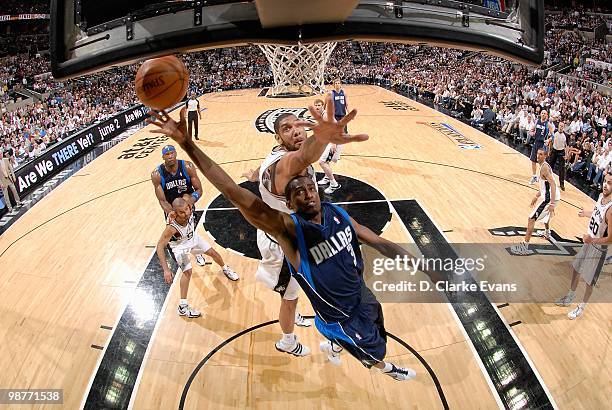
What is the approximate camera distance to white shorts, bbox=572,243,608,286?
4.48 m

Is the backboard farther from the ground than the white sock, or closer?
farther from the ground

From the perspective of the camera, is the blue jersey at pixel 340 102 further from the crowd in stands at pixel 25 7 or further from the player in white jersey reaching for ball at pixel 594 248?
the crowd in stands at pixel 25 7

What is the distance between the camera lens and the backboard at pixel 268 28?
3.39 m

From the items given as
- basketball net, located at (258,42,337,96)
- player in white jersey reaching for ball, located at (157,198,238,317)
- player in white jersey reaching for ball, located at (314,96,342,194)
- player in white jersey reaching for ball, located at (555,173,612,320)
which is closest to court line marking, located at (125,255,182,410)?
player in white jersey reaching for ball, located at (157,198,238,317)

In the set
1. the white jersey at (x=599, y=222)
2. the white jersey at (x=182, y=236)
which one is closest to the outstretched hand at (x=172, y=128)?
the white jersey at (x=182, y=236)

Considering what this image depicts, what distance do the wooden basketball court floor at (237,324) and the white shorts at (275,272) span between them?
83 cm

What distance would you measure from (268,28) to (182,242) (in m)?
2.47

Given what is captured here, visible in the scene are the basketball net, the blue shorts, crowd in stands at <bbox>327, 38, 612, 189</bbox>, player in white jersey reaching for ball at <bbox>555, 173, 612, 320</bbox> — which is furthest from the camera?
crowd in stands at <bbox>327, 38, 612, 189</bbox>

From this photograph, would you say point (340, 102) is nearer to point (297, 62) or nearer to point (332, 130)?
point (297, 62)

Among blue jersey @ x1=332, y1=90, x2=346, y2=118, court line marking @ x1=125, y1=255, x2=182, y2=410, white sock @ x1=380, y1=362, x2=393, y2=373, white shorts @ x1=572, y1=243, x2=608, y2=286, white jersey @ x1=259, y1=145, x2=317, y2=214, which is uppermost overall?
blue jersey @ x1=332, y1=90, x2=346, y2=118

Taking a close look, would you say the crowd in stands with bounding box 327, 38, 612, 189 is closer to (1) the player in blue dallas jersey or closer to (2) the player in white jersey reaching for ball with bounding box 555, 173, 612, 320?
(2) the player in white jersey reaching for ball with bounding box 555, 173, 612, 320

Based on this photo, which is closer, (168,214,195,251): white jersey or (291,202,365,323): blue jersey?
(291,202,365,323): blue jersey

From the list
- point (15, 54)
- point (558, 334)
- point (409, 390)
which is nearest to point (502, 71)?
point (558, 334)

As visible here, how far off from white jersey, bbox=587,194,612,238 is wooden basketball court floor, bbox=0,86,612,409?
3.12ft
